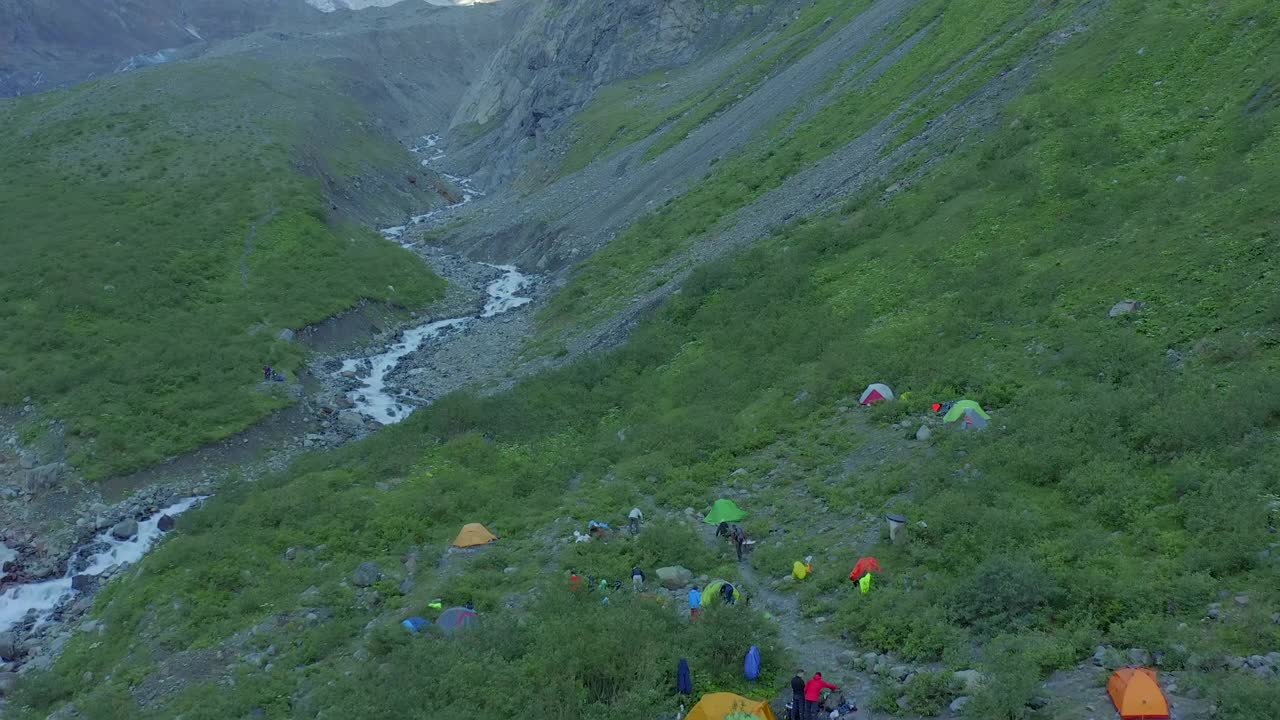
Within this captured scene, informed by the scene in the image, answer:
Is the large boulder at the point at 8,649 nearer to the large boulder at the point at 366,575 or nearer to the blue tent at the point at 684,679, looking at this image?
the large boulder at the point at 366,575

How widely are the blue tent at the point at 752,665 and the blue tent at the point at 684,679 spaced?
0.90 meters

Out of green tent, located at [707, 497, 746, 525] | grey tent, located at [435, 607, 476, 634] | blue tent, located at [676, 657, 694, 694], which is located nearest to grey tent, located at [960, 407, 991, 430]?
green tent, located at [707, 497, 746, 525]

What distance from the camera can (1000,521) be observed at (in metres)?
15.2

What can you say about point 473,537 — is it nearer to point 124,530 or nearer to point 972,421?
point 972,421

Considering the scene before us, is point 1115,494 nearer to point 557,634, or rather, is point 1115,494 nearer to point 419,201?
point 557,634

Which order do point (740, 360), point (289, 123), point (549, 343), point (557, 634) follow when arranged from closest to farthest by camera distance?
point (557, 634)
point (740, 360)
point (549, 343)
point (289, 123)

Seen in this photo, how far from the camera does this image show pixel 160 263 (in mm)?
45875

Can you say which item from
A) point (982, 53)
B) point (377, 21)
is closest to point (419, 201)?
point (982, 53)

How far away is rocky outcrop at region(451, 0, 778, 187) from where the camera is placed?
9019cm

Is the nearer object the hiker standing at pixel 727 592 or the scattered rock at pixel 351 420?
the hiker standing at pixel 727 592

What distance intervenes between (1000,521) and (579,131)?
70.5m

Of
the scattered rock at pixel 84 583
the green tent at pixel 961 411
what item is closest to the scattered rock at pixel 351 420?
the scattered rock at pixel 84 583

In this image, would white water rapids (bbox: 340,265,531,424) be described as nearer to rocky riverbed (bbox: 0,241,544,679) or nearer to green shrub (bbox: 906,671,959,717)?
rocky riverbed (bbox: 0,241,544,679)

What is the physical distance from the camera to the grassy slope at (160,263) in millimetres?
35344
